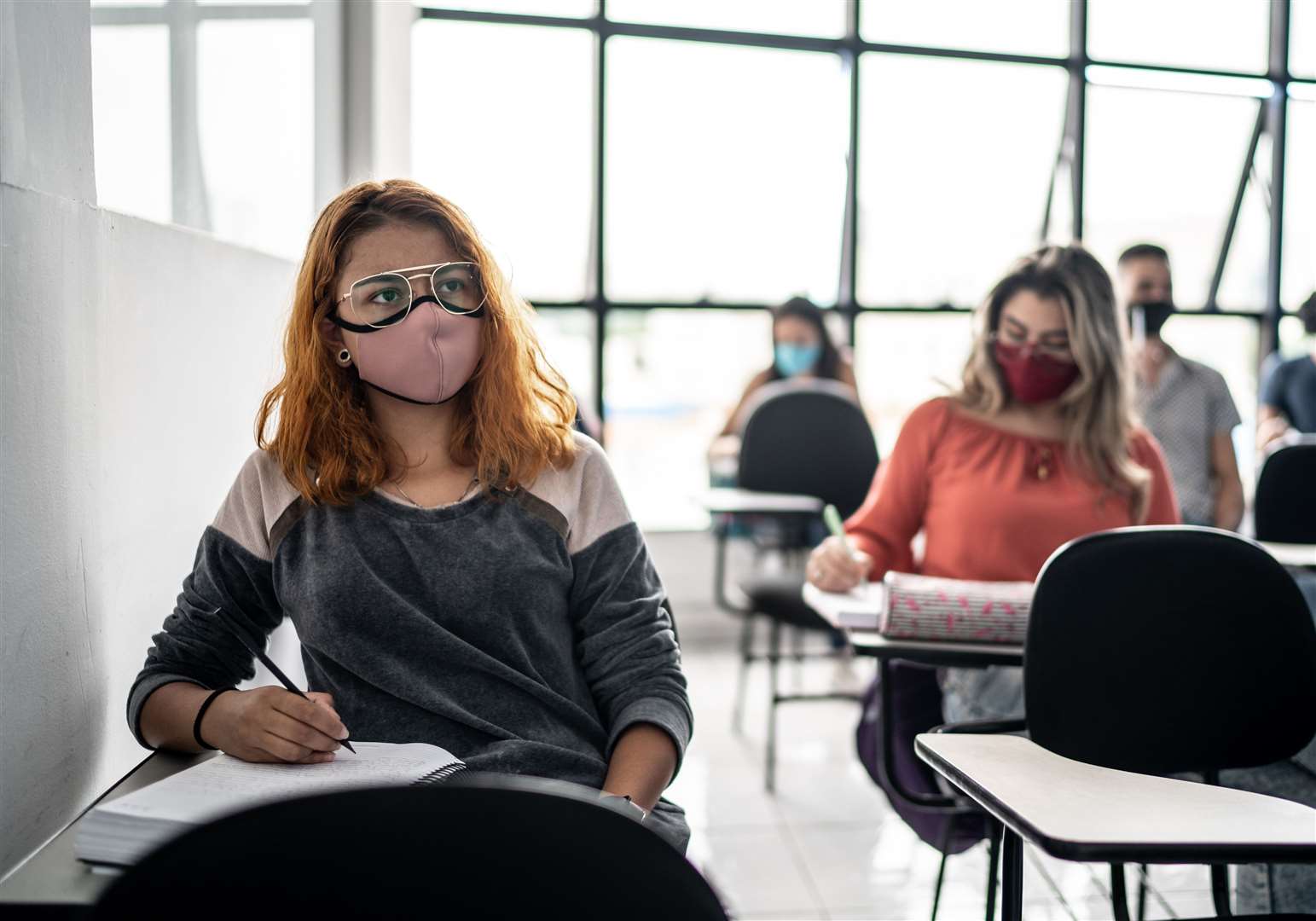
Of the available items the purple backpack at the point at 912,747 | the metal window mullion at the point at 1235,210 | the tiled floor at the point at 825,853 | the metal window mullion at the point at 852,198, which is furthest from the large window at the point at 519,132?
the metal window mullion at the point at 1235,210

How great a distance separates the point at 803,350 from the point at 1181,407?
1.41 metres

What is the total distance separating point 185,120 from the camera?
1.48 m

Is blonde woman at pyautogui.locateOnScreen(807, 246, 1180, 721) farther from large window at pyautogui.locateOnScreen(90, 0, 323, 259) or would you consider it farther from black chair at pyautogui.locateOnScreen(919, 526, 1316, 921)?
large window at pyautogui.locateOnScreen(90, 0, 323, 259)

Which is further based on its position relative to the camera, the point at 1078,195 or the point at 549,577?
the point at 1078,195

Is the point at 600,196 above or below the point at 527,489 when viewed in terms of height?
above

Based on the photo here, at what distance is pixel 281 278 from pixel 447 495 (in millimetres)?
938

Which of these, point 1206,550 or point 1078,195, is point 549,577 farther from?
point 1078,195

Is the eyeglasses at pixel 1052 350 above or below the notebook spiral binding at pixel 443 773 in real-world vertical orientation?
above

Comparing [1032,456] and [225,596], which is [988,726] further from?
[225,596]

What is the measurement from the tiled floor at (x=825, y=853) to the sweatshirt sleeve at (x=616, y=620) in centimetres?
116

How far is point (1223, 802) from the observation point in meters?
1.09

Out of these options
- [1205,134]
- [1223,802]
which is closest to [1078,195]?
[1205,134]

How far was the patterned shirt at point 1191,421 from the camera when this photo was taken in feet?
10.8

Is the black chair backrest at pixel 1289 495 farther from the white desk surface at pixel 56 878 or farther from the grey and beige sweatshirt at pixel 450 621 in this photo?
the white desk surface at pixel 56 878
